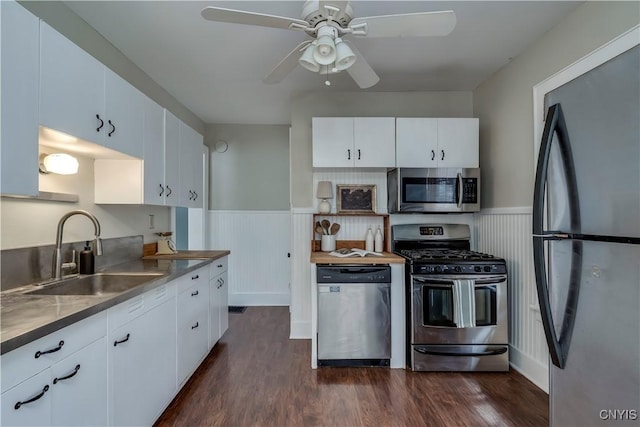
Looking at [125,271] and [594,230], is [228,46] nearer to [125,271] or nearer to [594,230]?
[125,271]

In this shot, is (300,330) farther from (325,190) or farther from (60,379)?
(60,379)

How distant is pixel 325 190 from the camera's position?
3.03 meters

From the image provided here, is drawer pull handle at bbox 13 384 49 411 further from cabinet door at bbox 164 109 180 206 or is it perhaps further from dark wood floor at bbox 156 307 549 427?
cabinet door at bbox 164 109 180 206

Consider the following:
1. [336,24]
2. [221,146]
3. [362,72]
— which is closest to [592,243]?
[336,24]

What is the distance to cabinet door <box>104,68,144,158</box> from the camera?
1.77m

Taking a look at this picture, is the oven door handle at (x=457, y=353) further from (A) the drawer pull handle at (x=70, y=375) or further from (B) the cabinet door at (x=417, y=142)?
(A) the drawer pull handle at (x=70, y=375)

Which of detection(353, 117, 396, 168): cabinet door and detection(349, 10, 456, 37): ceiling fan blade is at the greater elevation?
detection(349, 10, 456, 37): ceiling fan blade

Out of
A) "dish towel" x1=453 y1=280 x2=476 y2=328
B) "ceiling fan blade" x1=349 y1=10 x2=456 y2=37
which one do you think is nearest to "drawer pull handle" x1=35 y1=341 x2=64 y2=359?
"ceiling fan blade" x1=349 y1=10 x2=456 y2=37

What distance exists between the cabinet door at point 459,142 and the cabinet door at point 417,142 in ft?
0.23

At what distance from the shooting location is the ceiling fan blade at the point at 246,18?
1.40 meters

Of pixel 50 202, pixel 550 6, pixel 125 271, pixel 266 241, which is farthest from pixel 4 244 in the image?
pixel 550 6

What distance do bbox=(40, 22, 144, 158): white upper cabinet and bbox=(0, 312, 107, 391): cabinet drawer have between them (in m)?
0.88

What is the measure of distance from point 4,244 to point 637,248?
2514mm

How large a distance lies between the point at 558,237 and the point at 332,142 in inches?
82.1
